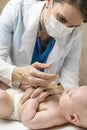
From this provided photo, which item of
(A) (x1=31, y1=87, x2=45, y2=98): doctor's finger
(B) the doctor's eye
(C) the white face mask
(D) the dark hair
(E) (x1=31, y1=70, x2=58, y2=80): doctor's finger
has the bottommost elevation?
(A) (x1=31, y1=87, x2=45, y2=98): doctor's finger

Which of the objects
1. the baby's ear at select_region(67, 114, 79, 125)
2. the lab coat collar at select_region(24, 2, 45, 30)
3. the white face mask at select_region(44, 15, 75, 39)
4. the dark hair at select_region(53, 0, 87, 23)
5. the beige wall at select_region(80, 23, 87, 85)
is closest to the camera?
the baby's ear at select_region(67, 114, 79, 125)

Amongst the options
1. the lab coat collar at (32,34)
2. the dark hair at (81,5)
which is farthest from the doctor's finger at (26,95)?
the dark hair at (81,5)

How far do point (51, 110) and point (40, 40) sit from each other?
511mm

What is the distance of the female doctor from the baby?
12 cm

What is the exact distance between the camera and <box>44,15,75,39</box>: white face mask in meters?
1.44

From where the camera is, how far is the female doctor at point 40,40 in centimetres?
139

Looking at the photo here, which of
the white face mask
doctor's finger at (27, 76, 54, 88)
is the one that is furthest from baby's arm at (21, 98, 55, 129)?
the white face mask

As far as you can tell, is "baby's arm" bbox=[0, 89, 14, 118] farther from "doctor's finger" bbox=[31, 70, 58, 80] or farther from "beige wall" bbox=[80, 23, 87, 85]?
"beige wall" bbox=[80, 23, 87, 85]

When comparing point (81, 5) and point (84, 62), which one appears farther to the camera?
point (84, 62)

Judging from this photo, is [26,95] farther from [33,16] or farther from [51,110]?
[33,16]

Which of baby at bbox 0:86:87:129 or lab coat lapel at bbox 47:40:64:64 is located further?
lab coat lapel at bbox 47:40:64:64

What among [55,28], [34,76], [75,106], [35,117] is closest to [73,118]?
[75,106]

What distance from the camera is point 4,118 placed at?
137 centimetres

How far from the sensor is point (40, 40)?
5.44 ft
